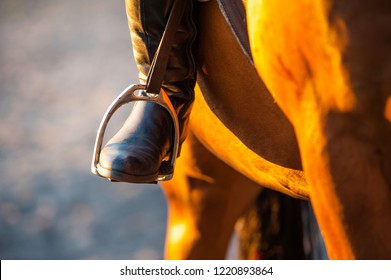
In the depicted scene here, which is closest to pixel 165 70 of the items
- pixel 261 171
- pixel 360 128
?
pixel 261 171

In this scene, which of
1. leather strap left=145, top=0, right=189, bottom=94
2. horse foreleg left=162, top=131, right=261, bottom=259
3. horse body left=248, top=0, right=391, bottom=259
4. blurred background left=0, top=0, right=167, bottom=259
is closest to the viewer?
horse body left=248, top=0, right=391, bottom=259

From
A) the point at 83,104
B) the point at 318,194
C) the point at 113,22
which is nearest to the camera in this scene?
the point at 318,194

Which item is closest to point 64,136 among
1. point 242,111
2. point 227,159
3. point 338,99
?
A: point 227,159

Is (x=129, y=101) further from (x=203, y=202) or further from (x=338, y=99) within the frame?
(x=203, y=202)

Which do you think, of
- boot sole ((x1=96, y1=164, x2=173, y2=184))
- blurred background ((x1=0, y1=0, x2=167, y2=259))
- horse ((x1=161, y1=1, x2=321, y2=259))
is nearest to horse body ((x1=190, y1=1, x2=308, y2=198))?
horse ((x1=161, y1=1, x2=321, y2=259))

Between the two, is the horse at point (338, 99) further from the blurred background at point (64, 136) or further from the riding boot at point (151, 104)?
the blurred background at point (64, 136)

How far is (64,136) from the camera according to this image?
20.6 ft

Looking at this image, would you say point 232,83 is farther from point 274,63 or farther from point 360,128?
point 360,128

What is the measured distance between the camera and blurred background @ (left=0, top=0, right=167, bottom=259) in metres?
5.04

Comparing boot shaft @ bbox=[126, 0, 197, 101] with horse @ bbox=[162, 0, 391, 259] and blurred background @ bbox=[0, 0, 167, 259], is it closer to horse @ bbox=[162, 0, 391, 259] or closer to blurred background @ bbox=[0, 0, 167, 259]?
horse @ bbox=[162, 0, 391, 259]

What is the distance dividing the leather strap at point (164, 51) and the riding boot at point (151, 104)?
0.08ft

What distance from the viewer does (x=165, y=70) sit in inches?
94.3

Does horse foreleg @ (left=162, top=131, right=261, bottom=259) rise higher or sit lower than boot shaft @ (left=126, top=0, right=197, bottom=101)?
lower
